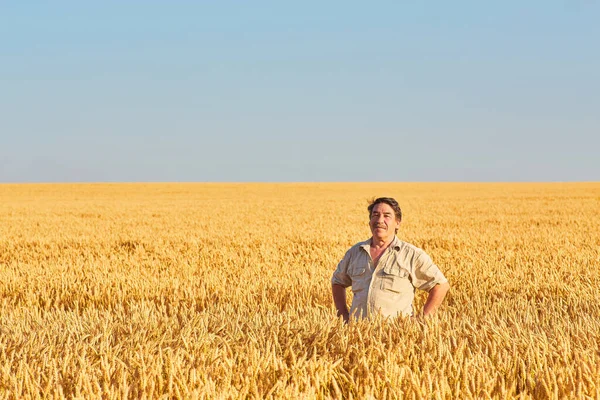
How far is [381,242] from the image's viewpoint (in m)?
5.24

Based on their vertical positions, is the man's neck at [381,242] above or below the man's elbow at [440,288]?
above

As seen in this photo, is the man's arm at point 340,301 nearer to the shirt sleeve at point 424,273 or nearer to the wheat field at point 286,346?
the wheat field at point 286,346

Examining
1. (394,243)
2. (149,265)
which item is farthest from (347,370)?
(149,265)

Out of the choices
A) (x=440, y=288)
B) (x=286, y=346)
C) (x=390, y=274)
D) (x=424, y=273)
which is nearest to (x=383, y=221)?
(x=390, y=274)

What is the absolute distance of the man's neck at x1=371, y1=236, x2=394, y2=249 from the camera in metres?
5.21

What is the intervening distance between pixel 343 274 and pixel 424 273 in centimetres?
71

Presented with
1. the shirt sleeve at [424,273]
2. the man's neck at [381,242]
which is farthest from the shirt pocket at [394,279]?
the man's neck at [381,242]

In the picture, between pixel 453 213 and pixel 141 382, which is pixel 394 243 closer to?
pixel 141 382

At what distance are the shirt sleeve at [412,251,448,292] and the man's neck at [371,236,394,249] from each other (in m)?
0.25

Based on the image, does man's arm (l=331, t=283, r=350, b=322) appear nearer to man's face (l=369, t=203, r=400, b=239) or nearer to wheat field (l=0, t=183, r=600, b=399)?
wheat field (l=0, t=183, r=600, b=399)

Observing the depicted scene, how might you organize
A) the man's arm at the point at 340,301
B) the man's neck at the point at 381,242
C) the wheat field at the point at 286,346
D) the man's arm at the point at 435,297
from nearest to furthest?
the wheat field at the point at 286,346 < the man's arm at the point at 435,297 < the man's neck at the point at 381,242 < the man's arm at the point at 340,301

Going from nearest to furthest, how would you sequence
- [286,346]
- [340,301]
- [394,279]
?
[286,346], [394,279], [340,301]

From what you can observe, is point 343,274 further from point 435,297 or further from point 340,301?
point 435,297

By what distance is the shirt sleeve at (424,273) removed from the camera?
17.0 feet
